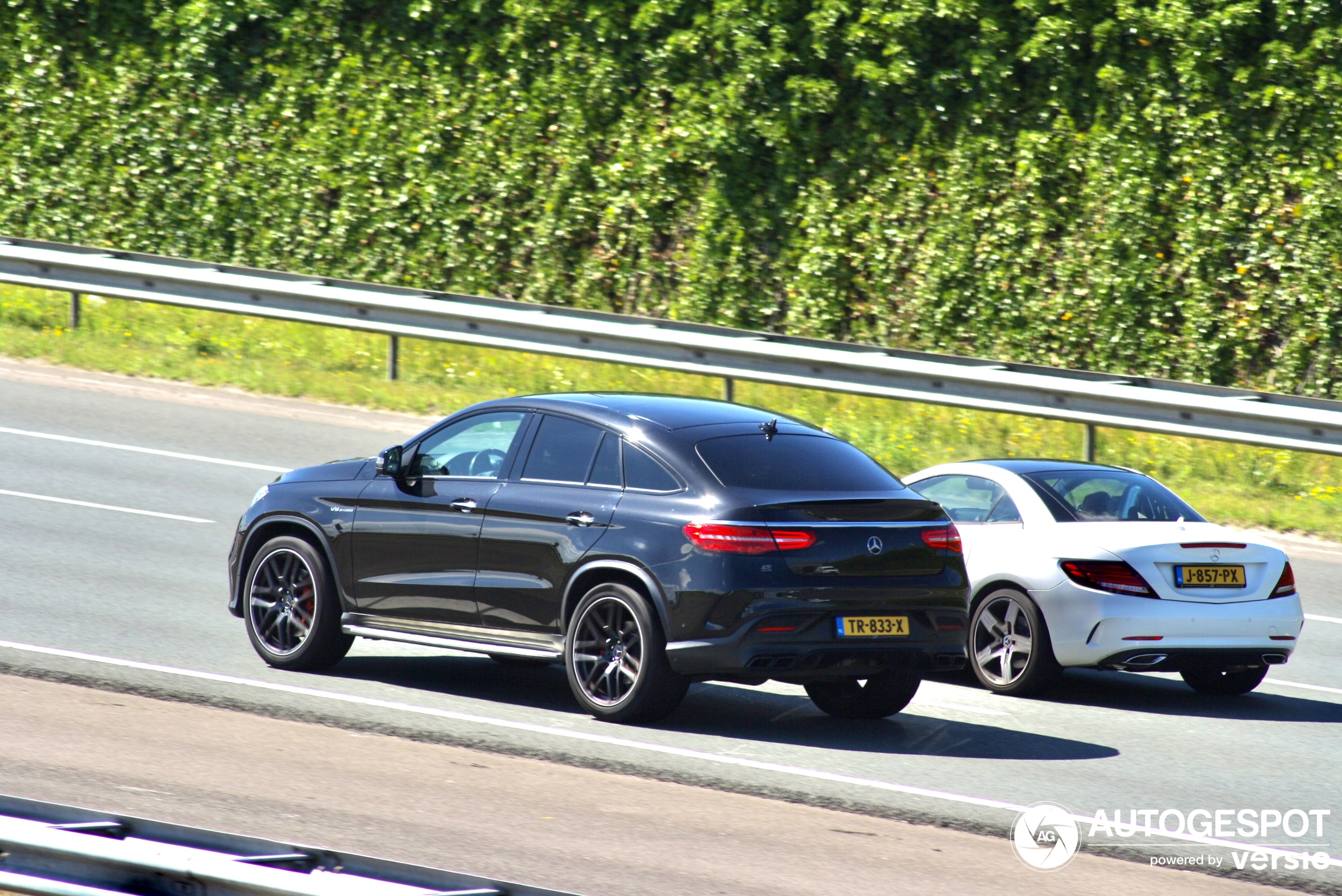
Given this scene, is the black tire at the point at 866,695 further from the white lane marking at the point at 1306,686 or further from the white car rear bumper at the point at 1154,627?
the white lane marking at the point at 1306,686

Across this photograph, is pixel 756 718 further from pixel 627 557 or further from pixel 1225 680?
pixel 1225 680

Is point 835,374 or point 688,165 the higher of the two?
point 688,165

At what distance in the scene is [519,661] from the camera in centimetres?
1018

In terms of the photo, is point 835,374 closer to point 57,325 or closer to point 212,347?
point 212,347

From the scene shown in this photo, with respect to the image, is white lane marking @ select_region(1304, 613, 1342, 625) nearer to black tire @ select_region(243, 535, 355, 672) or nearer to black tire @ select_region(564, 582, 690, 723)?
black tire @ select_region(564, 582, 690, 723)

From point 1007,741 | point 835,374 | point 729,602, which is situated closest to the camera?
point 729,602

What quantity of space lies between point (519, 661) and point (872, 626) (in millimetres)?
2603

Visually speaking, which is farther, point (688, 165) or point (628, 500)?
point (688, 165)

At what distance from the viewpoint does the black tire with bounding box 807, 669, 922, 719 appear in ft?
30.0

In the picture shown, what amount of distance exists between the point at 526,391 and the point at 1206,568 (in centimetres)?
1004

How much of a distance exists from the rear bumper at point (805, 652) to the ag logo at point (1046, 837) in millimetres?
1216

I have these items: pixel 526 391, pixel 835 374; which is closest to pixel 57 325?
pixel 526 391

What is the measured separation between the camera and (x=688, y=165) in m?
20.7

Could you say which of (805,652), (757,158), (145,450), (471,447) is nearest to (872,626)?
(805,652)
